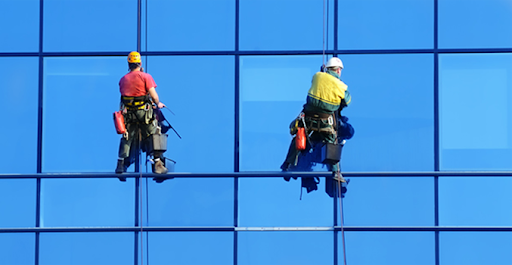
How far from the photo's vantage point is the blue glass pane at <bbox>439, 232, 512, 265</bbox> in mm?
8836

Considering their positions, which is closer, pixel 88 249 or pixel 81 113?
pixel 88 249

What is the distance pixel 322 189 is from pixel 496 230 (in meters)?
2.37

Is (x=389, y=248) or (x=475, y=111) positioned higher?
(x=475, y=111)

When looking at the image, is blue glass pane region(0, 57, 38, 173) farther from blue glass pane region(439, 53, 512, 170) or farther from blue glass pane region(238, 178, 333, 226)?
blue glass pane region(439, 53, 512, 170)

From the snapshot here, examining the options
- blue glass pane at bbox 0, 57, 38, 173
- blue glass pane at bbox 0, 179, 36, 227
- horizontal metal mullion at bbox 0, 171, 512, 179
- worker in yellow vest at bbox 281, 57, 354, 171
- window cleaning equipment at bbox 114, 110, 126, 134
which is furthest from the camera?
blue glass pane at bbox 0, 57, 38, 173

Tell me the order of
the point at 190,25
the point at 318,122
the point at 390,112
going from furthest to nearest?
the point at 190,25
the point at 390,112
the point at 318,122

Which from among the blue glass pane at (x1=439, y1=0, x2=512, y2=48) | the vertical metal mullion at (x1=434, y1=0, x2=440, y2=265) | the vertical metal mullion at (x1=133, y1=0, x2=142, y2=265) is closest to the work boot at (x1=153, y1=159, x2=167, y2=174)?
the vertical metal mullion at (x1=133, y1=0, x2=142, y2=265)

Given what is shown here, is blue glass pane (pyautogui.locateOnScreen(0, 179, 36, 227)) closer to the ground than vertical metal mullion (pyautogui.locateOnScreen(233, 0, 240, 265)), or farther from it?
closer to the ground

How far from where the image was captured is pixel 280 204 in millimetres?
9000

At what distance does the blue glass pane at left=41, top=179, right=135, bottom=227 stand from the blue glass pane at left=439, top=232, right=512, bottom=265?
168 inches

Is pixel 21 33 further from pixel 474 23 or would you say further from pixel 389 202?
pixel 474 23

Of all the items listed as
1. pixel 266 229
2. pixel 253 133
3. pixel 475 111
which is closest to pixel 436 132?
pixel 475 111

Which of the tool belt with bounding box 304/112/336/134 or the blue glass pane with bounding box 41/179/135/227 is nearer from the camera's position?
the tool belt with bounding box 304/112/336/134

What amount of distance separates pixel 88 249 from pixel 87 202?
2.08ft
